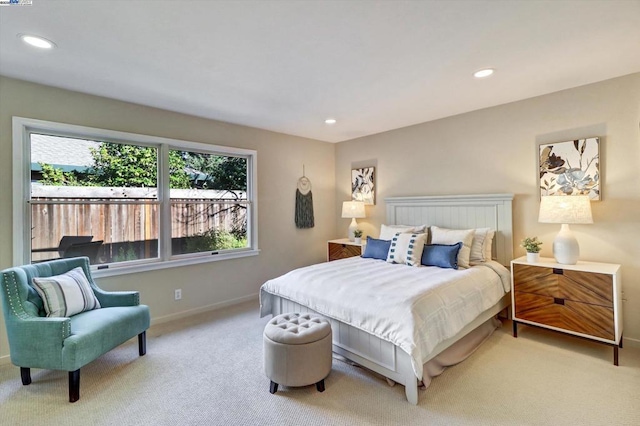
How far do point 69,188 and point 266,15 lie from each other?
275cm

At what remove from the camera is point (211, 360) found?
8.68 feet

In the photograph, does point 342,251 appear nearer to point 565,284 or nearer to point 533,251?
point 533,251

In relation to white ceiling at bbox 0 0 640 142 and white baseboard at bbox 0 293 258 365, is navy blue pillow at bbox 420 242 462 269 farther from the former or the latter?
white baseboard at bbox 0 293 258 365

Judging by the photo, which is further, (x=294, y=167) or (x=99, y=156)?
(x=294, y=167)

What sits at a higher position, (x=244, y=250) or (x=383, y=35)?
(x=383, y=35)

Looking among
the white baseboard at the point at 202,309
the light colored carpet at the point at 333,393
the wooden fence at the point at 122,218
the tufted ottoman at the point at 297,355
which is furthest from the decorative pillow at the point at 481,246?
the wooden fence at the point at 122,218

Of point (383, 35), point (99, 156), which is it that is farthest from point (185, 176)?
point (383, 35)

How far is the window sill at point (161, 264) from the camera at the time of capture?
3.14 meters

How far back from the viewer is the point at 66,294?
243 centimetres

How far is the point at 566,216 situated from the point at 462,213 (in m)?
1.17

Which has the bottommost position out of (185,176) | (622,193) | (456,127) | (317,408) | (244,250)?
(317,408)

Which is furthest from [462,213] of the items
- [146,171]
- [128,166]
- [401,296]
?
[128,166]

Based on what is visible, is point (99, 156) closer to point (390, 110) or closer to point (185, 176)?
point (185, 176)

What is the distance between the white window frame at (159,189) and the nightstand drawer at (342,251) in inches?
49.2
